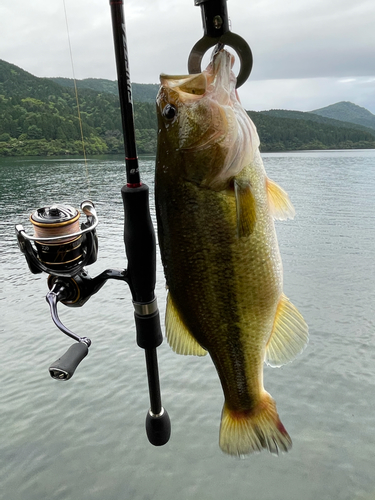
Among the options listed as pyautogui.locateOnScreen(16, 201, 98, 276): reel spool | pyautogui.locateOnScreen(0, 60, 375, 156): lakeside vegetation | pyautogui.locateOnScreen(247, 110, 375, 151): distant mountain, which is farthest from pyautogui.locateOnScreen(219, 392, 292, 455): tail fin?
pyautogui.locateOnScreen(0, 60, 375, 156): lakeside vegetation

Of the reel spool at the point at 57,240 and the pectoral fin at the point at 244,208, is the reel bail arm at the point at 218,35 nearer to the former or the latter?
the pectoral fin at the point at 244,208

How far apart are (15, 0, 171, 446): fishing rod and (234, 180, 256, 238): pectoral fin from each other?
410 mm

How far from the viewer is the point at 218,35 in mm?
1180

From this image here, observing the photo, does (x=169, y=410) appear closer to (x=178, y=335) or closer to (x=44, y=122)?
(x=178, y=335)

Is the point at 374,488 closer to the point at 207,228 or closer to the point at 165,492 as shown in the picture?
the point at 165,492

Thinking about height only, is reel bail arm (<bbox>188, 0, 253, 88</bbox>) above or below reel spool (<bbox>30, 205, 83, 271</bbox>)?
above

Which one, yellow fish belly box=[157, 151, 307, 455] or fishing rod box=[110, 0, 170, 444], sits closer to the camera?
yellow fish belly box=[157, 151, 307, 455]

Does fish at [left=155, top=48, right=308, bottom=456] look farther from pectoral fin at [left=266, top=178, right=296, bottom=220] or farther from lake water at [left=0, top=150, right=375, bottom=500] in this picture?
lake water at [left=0, top=150, right=375, bottom=500]

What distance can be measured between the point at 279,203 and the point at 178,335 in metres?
0.59

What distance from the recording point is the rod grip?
5.71 feet

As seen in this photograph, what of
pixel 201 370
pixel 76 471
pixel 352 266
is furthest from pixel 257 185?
pixel 352 266

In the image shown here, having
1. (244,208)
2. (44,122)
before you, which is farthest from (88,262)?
(44,122)

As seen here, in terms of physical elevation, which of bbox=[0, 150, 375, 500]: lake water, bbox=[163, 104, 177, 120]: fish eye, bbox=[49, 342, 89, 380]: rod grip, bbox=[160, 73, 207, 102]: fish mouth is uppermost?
bbox=[160, 73, 207, 102]: fish mouth

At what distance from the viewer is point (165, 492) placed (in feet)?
10.9
